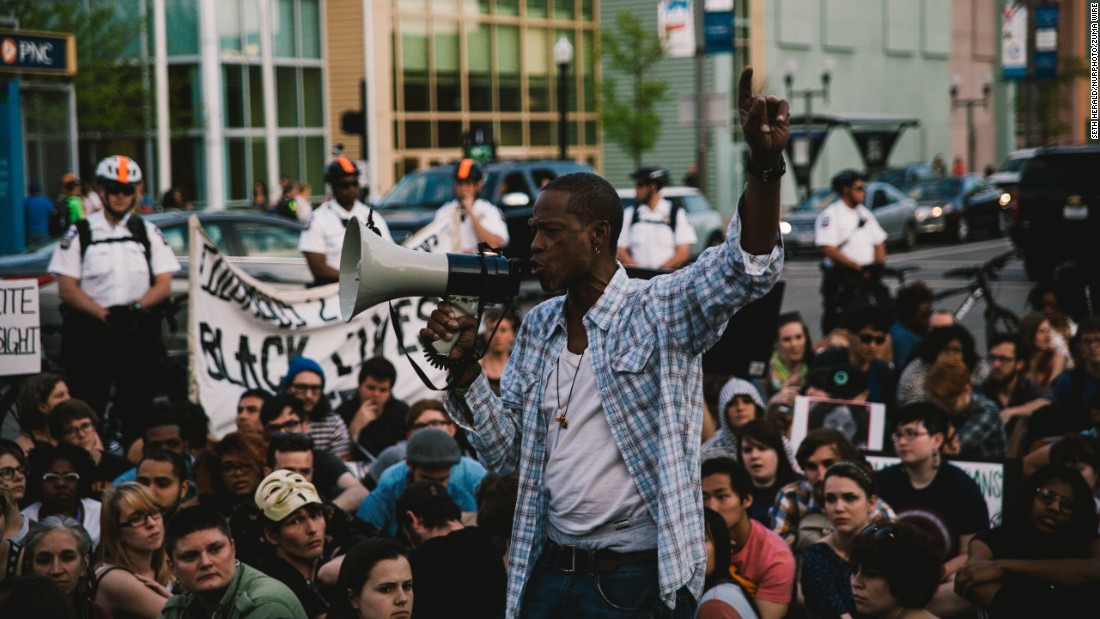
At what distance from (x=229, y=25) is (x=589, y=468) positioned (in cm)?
3119

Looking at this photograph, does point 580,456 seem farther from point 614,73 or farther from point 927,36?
point 927,36

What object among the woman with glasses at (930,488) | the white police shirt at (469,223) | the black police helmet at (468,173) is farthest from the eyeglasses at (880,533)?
the black police helmet at (468,173)

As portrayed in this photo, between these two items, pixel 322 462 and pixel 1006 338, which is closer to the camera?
pixel 322 462

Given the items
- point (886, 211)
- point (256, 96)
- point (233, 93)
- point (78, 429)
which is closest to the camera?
point (78, 429)

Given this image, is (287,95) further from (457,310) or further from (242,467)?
(457,310)

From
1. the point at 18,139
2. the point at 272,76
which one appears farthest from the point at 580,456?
the point at 272,76

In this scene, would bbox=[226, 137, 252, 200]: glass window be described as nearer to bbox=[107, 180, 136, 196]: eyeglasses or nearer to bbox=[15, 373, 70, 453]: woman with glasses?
bbox=[107, 180, 136, 196]: eyeglasses

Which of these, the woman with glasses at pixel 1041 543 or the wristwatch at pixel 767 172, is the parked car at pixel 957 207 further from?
the wristwatch at pixel 767 172

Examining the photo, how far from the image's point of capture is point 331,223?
1022cm

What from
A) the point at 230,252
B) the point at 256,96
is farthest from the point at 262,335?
the point at 256,96

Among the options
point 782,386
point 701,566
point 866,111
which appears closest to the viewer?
point 701,566

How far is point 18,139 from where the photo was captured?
16.2 metres

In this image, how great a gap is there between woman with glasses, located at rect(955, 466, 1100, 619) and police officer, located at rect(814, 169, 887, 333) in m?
7.40

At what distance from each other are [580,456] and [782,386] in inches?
253
